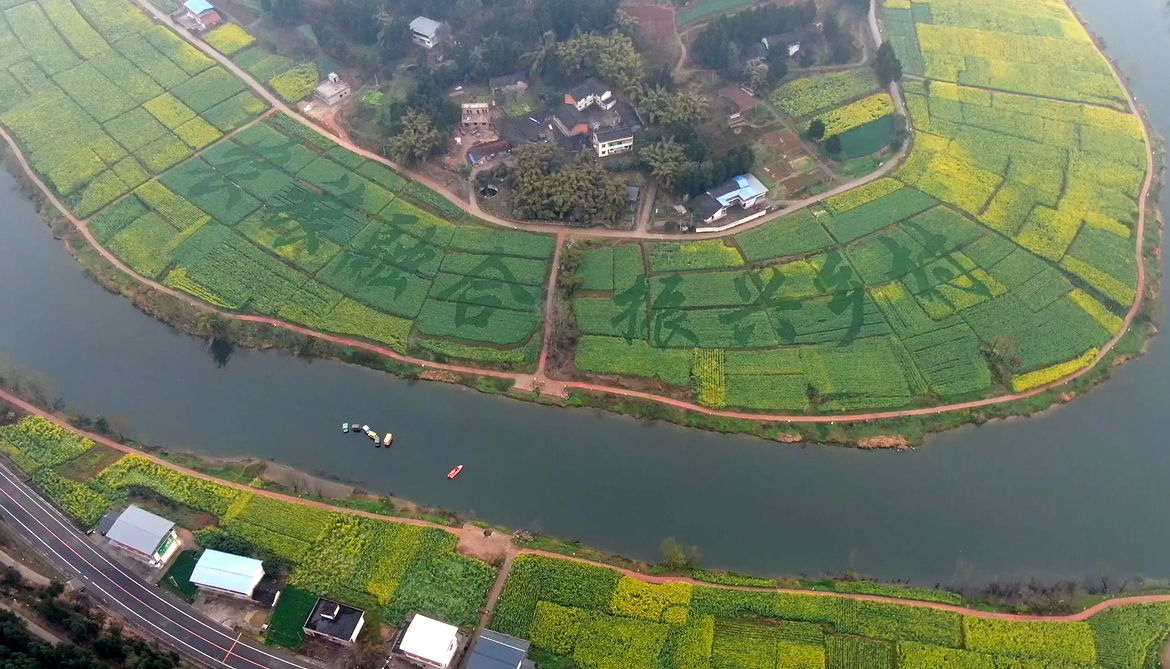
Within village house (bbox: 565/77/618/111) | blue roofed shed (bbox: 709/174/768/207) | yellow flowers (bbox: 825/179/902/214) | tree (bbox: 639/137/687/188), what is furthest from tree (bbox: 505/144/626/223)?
yellow flowers (bbox: 825/179/902/214)

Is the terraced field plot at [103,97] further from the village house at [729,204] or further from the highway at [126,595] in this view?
the village house at [729,204]

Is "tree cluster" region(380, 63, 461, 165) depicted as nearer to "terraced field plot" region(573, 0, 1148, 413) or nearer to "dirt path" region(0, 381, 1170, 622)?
"terraced field plot" region(573, 0, 1148, 413)

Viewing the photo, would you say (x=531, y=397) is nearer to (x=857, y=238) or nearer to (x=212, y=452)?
(x=212, y=452)

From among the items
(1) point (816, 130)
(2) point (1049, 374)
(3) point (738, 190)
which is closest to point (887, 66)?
(1) point (816, 130)

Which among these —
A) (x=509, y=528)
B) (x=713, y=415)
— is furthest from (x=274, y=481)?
(x=713, y=415)

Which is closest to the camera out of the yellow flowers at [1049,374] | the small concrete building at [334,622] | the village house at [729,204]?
the small concrete building at [334,622]

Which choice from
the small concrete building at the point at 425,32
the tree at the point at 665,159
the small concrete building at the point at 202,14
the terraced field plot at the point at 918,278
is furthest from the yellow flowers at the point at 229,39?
the terraced field plot at the point at 918,278
